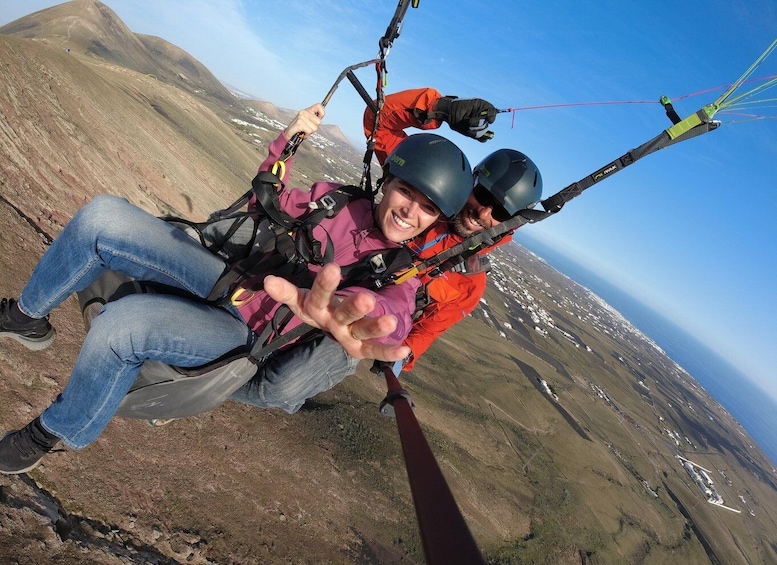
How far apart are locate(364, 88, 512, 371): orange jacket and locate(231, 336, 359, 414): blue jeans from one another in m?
1.28

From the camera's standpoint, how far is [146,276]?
2.76 meters

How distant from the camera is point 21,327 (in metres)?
3.13

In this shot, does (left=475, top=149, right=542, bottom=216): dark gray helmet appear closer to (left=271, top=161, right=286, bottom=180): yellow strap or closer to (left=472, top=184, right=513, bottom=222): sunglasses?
(left=472, top=184, right=513, bottom=222): sunglasses

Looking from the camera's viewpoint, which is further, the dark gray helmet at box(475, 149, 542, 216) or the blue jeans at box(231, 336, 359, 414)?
the dark gray helmet at box(475, 149, 542, 216)

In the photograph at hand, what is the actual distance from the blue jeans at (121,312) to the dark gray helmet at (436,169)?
192 centimetres

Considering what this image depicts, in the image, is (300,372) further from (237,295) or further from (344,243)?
(344,243)

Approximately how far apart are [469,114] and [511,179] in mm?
936

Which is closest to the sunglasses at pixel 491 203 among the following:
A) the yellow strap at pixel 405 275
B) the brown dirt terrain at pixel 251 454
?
the yellow strap at pixel 405 275

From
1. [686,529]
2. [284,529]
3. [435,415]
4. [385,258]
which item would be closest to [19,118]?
[284,529]

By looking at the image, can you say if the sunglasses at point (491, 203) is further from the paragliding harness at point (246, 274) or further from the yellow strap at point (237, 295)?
the yellow strap at point (237, 295)

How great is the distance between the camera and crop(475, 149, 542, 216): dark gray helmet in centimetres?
458

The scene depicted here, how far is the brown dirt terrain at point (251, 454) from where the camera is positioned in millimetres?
4945

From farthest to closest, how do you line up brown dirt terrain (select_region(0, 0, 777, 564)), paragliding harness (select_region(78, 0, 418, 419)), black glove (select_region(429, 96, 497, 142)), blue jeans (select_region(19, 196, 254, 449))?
1. brown dirt terrain (select_region(0, 0, 777, 564))
2. black glove (select_region(429, 96, 497, 142))
3. paragliding harness (select_region(78, 0, 418, 419))
4. blue jeans (select_region(19, 196, 254, 449))

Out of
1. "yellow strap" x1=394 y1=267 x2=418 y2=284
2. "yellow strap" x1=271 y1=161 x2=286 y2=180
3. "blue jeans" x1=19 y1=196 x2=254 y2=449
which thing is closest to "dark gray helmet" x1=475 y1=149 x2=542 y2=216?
"yellow strap" x1=394 y1=267 x2=418 y2=284
